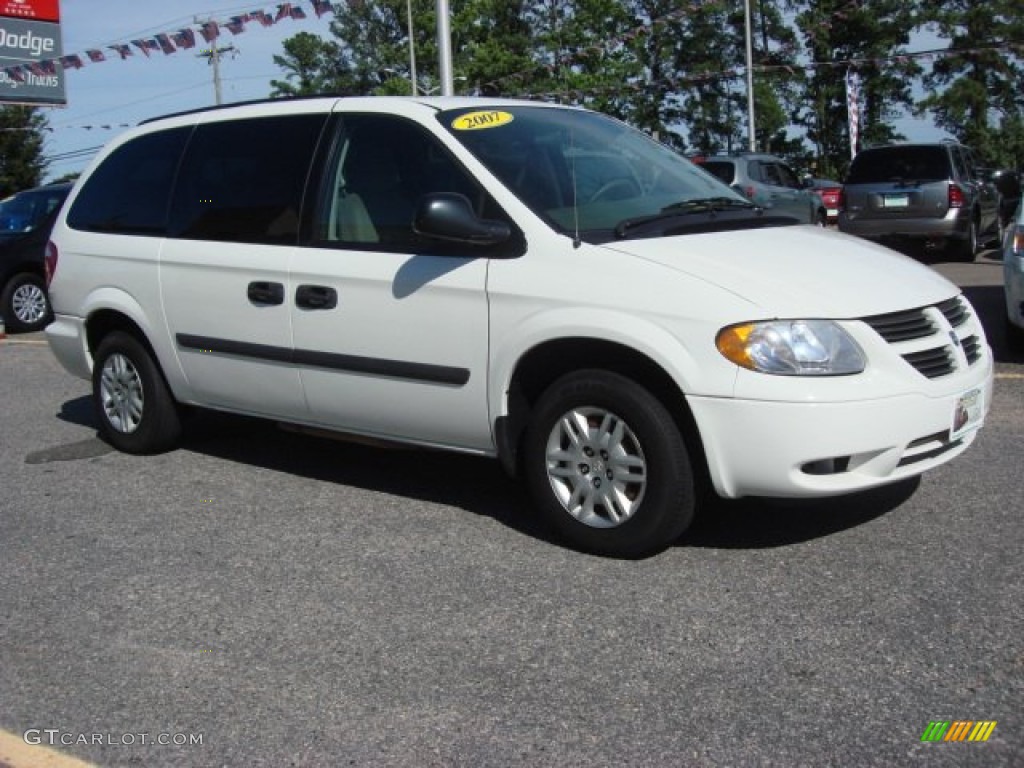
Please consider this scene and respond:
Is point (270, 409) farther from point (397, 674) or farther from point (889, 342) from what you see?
point (889, 342)

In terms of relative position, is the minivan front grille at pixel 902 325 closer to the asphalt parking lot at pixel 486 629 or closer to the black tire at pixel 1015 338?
the asphalt parking lot at pixel 486 629

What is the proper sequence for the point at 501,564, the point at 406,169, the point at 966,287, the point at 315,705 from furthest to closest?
the point at 966,287, the point at 406,169, the point at 501,564, the point at 315,705

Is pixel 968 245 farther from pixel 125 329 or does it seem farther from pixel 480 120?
pixel 125 329

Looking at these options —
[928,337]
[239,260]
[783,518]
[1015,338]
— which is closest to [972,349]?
[928,337]

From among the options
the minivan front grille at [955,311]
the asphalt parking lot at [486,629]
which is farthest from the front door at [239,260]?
the minivan front grille at [955,311]

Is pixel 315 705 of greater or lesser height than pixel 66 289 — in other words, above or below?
below

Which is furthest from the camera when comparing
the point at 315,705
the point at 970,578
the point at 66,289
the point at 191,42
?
the point at 191,42

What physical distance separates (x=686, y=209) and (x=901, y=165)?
1167cm

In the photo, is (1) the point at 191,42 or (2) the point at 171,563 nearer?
(2) the point at 171,563

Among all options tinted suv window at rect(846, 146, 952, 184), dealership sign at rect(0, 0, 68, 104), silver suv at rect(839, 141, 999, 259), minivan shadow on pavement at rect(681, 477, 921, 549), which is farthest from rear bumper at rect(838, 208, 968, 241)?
dealership sign at rect(0, 0, 68, 104)

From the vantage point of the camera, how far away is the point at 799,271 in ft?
13.3

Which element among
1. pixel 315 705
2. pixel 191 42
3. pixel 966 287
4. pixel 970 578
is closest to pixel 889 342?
pixel 970 578

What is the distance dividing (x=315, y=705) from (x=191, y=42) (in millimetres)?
18516

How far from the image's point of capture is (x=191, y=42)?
1959 centimetres
